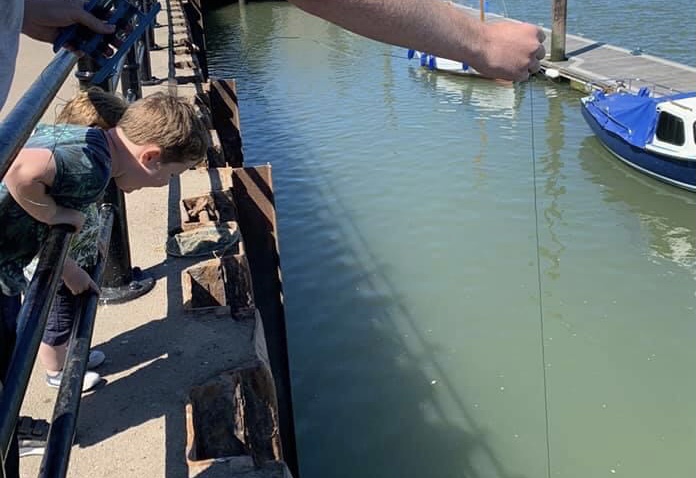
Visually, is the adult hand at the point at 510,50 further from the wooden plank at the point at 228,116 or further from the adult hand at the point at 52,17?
the wooden plank at the point at 228,116

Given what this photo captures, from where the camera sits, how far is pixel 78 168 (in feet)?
8.10

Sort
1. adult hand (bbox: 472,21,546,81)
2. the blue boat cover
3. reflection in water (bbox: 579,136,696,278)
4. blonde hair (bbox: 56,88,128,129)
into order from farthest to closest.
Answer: the blue boat cover
reflection in water (bbox: 579,136,696,278)
blonde hair (bbox: 56,88,128,129)
adult hand (bbox: 472,21,546,81)

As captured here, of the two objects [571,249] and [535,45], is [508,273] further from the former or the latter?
[535,45]

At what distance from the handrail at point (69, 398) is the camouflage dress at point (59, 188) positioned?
0.37 m

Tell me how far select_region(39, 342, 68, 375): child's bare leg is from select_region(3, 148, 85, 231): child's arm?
914mm

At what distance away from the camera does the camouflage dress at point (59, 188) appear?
2.42m

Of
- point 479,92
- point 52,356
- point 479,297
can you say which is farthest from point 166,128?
point 479,92

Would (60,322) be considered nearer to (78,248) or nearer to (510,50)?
(78,248)

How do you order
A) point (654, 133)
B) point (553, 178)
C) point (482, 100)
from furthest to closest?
point (482, 100) → point (553, 178) → point (654, 133)

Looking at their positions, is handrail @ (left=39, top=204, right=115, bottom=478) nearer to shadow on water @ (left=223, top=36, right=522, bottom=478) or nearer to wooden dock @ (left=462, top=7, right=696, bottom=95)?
shadow on water @ (left=223, top=36, right=522, bottom=478)

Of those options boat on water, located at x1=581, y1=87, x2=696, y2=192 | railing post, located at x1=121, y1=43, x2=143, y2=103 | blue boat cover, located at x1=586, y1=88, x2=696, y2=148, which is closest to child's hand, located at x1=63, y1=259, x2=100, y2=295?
railing post, located at x1=121, y1=43, x2=143, y2=103

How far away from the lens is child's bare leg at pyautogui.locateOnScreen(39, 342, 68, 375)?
308 cm

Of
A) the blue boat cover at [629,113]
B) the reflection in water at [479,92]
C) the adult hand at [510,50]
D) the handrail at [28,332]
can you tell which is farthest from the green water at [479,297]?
the handrail at [28,332]

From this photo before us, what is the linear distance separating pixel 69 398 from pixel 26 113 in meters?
0.69
